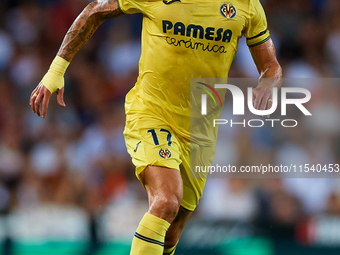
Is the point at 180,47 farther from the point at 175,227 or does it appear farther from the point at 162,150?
the point at 175,227

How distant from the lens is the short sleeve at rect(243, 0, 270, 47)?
3848 millimetres

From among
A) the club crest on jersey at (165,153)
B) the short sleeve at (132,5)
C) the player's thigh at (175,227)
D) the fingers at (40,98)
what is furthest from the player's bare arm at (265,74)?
the fingers at (40,98)

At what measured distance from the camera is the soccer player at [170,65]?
359 centimetres

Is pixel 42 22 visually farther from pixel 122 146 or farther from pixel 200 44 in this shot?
pixel 200 44

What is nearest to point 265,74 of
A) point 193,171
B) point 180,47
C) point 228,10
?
point 228,10

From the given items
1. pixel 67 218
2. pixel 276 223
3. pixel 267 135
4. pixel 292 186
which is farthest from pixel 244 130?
pixel 67 218

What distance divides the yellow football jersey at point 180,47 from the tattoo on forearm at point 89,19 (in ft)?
0.32

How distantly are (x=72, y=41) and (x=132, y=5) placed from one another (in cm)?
57

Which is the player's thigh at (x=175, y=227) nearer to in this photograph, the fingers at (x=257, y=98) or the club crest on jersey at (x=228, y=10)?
the fingers at (x=257, y=98)

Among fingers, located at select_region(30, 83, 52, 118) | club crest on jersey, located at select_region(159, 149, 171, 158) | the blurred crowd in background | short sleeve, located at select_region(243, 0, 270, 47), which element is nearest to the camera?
club crest on jersey, located at select_region(159, 149, 171, 158)

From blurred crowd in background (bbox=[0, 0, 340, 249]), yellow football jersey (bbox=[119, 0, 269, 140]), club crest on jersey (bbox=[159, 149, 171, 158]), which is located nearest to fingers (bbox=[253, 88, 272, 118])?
yellow football jersey (bbox=[119, 0, 269, 140])

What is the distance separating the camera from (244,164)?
707 cm

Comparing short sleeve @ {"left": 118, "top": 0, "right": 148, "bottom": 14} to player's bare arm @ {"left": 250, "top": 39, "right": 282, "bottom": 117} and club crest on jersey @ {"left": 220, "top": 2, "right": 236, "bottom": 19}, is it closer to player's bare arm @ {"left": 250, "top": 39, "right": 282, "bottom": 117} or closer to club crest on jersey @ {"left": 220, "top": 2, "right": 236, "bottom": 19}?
club crest on jersey @ {"left": 220, "top": 2, "right": 236, "bottom": 19}

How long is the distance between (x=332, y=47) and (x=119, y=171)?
157 inches
